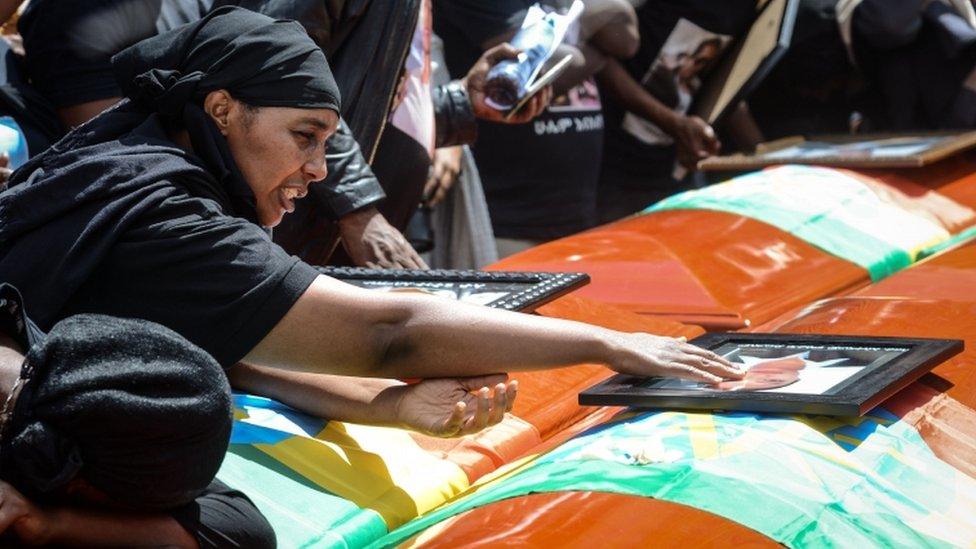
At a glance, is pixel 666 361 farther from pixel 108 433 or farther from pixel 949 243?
pixel 949 243

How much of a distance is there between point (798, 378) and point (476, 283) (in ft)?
2.23

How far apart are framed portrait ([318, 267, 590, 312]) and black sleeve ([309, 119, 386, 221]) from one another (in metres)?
0.19

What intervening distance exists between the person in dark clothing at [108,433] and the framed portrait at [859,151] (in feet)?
9.09

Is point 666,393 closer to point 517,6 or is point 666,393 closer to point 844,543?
point 844,543

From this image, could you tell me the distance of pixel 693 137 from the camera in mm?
4367

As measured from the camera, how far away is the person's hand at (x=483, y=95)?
3.29 m

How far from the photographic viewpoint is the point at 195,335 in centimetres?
182

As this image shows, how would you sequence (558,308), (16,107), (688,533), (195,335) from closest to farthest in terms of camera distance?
(688,533) < (195,335) < (16,107) < (558,308)

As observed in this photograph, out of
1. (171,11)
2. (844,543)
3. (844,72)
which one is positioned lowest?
(844,72)

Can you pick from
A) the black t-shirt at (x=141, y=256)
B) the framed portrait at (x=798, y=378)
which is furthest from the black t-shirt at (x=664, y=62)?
the black t-shirt at (x=141, y=256)

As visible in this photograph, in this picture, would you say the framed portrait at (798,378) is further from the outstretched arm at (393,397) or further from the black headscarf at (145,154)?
the black headscarf at (145,154)

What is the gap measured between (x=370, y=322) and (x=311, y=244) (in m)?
1.06

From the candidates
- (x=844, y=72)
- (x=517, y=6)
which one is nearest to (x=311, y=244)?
(x=517, y=6)

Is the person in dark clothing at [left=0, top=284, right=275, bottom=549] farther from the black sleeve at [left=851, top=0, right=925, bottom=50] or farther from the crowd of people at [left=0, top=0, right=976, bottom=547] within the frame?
the black sleeve at [left=851, top=0, right=925, bottom=50]
